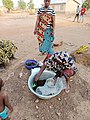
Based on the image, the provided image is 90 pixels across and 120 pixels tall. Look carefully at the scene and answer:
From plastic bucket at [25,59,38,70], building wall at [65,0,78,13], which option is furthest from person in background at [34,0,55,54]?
building wall at [65,0,78,13]

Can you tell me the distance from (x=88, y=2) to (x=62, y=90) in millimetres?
23734

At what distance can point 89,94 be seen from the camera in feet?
9.48

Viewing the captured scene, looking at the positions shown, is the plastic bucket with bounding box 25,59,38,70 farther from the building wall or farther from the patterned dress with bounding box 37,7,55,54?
the building wall

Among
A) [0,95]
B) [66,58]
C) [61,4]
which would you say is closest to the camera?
[0,95]

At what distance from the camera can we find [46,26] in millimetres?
3012

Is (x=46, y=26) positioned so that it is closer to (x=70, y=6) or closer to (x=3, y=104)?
(x=3, y=104)

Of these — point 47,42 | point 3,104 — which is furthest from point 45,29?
point 3,104

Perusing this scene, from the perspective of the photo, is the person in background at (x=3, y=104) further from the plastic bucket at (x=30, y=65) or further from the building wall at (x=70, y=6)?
the building wall at (x=70, y=6)

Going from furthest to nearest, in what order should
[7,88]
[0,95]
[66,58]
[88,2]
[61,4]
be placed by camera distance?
1. [61,4]
2. [88,2]
3. [7,88]
4. [66,58]
5. [0,95]

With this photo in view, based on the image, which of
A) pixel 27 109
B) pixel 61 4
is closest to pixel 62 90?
pixel 27 109

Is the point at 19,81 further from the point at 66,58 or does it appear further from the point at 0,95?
the point at 0,95

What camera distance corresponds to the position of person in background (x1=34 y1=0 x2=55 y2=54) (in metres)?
2.86

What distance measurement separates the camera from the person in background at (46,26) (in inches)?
112

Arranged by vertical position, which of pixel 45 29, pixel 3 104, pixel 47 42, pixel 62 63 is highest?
pixel 45 29
